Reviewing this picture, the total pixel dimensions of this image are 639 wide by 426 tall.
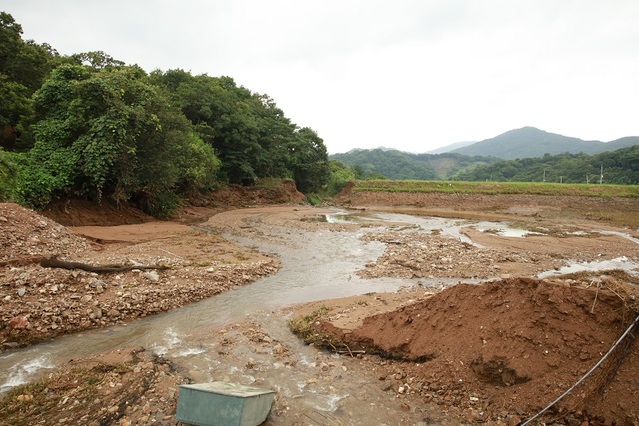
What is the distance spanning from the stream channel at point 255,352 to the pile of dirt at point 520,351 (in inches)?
34.8

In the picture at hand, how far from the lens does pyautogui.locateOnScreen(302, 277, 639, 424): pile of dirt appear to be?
4941 mm

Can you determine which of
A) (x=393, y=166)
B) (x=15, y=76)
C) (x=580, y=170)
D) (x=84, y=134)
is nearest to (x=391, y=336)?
(x=84, y=134)

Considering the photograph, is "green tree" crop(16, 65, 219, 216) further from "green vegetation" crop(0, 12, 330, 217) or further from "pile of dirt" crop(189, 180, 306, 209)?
"pile of dirt" crop(189, 180, 306, 209)

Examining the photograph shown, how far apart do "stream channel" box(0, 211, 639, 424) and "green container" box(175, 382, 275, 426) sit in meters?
1.07

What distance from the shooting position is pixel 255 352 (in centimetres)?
737

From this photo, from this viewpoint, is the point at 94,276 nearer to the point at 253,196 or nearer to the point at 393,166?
the point at 253,196

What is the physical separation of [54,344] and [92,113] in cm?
1614

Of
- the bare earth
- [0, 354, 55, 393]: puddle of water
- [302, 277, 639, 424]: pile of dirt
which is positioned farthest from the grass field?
[0, 354, 55, 393]: puddle of water

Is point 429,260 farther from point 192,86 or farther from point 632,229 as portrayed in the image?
point 192,86

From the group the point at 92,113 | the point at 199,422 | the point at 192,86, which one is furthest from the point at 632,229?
the point at 192,86

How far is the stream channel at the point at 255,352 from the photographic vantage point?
5.68 m

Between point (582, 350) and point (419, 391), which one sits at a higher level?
point (582, 350)

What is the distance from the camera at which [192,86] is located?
3975 cm

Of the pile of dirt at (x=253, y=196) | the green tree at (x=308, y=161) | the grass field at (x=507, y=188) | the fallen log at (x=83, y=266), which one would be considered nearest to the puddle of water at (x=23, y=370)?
the fallen log at (x=83, y=266)
